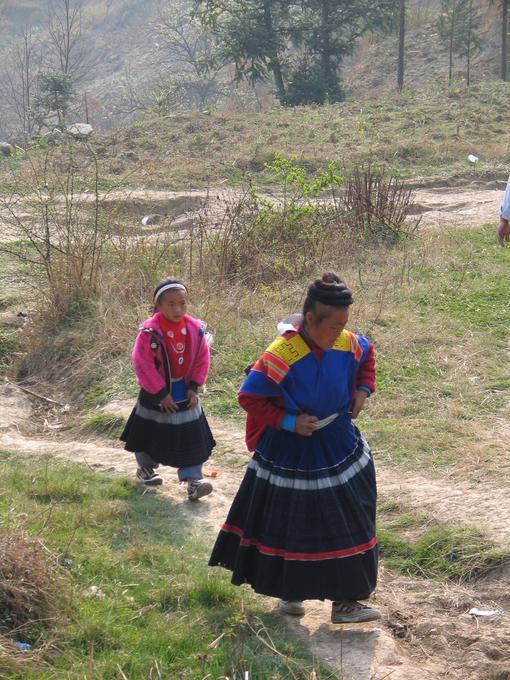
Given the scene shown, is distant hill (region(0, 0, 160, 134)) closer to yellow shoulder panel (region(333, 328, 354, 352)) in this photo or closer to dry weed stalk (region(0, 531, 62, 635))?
yellow shoulder panel (region(333, 328, 354, 352))

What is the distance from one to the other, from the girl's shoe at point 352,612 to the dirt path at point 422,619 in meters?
0.05

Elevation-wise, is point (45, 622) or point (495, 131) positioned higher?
point (495, 131)

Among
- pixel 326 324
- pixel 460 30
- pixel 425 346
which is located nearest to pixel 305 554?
pixel 326 324

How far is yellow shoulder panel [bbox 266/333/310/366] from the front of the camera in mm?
3346

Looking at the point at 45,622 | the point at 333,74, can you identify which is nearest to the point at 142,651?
the point at 45,622

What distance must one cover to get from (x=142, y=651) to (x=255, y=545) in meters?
0.61

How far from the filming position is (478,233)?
11422mm

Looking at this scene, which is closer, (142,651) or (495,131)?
(142,651)

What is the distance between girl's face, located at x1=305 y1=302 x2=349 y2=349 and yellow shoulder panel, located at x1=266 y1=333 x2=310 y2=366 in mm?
50

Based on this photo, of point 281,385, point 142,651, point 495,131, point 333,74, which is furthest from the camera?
point 333,74

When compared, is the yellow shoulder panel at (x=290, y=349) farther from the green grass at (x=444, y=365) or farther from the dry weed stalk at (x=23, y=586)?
the green grass at (x=444, y=365)

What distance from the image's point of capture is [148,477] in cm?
512

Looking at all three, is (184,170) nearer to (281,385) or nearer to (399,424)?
(399,424)

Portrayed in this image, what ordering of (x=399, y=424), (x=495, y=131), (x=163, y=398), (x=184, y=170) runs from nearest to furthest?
(x=163, y=398) → (x=399, y=424) → (x=184, y=170) → (x=495, y=131)
